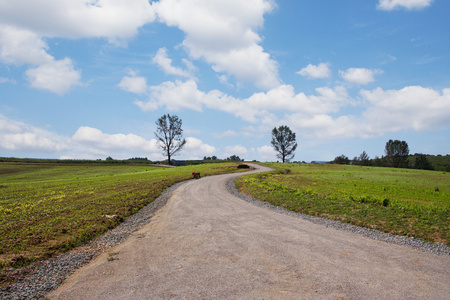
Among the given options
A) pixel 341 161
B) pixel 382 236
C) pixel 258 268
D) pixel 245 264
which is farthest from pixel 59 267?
pixel 341 161

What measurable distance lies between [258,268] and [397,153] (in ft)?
420

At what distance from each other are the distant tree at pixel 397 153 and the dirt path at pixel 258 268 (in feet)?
389

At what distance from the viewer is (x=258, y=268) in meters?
9.00

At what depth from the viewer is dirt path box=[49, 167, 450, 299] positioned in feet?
24.6

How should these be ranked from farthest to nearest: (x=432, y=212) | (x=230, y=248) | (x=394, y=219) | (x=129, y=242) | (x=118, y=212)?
(x=118, y=212)
(x=432, y=212)
(x=394, y=219)
(x=129, y=242)
(x=230, y=248)

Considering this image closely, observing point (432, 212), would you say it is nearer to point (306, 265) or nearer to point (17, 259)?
point (306, 265)

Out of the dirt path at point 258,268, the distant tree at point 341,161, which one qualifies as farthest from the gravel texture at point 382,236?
the distant tree at point 341,161

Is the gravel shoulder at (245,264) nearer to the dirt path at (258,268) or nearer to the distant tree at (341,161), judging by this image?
the dirt path at (258,268)

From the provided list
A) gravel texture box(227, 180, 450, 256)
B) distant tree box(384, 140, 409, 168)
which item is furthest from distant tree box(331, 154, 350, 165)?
gravel texture box(227, 180, 450, 256)

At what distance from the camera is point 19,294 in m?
7.74

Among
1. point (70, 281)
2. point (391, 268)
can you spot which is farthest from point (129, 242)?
point (391, 268)

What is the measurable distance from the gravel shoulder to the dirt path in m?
0.03

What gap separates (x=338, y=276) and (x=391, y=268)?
7.12 feet

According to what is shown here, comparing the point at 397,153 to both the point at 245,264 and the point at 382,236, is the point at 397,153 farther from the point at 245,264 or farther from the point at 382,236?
the point at 245,264
